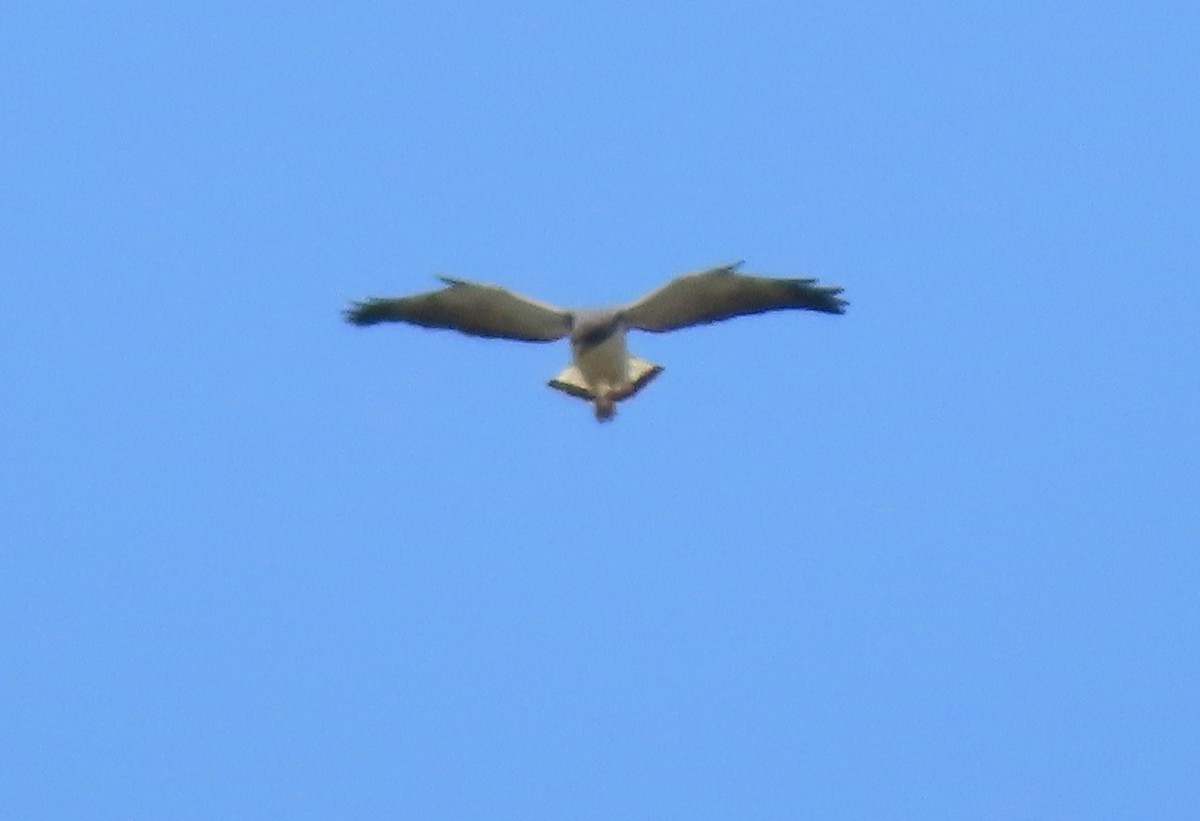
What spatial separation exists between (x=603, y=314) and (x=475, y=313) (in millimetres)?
1003

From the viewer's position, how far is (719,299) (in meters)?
20.1

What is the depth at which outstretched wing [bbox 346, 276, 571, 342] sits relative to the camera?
66.3 feet

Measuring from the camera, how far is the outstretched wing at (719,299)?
65.2ft

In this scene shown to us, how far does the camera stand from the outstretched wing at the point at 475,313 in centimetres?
2022

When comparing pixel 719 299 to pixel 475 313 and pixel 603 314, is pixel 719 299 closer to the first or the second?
pixel 603 314

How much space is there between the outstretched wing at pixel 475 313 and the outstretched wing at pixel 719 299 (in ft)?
1.87

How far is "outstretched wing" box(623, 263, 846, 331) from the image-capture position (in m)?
19.9

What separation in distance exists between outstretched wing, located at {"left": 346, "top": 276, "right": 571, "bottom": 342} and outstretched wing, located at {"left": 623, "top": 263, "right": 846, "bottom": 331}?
0.57 meters

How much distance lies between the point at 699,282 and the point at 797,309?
2.53 ft

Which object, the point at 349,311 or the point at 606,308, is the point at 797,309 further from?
the point at 349,311

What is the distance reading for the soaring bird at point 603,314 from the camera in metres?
19.8

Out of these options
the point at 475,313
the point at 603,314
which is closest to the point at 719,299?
the point at 603,314

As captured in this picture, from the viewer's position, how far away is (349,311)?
20625 millimetres

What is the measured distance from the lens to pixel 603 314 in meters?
20.0
